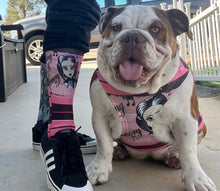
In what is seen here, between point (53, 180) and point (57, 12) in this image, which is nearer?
point (53, 180)

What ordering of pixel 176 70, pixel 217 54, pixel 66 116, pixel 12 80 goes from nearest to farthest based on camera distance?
1. pixel 176 70
2. pixel 66 116
3. pixel 217 54
4. pixel 12 80

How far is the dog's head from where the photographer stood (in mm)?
1108

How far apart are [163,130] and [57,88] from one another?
0.48 m

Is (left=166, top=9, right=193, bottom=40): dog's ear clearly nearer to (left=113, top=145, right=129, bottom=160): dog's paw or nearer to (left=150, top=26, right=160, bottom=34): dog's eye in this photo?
(left=150, top=26, right=160, bottom=34): dog's eye

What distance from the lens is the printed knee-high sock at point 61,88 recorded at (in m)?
1.32

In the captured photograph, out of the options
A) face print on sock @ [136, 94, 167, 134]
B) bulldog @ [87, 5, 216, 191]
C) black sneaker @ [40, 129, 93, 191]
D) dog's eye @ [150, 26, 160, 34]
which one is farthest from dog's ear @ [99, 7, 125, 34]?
black sneaker @ [40, 129, 93, 191]

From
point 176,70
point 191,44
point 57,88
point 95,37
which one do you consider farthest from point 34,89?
point 95,37

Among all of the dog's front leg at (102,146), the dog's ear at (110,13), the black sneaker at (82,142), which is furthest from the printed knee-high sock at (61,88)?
the black sneaker at (82,142)

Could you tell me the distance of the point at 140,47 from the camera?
109 centimetres

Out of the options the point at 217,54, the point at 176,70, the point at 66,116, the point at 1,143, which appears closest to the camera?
the point at 176,70

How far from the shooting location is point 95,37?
8.44 metres

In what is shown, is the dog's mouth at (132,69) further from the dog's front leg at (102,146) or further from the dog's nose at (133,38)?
the dog's front leg at (102,146)

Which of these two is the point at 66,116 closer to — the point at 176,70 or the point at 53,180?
the point at 53,180

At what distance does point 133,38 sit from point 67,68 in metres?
0.38
